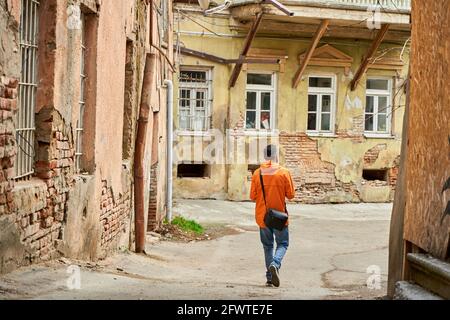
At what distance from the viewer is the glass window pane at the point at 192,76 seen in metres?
21.2

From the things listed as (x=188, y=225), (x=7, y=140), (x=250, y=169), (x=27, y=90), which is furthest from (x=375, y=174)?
(x=7, y=140)

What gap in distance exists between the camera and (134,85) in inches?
474

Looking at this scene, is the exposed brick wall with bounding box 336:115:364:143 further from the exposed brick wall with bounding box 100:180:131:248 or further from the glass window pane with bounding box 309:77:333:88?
the exposed brick wall with bounding box 100:180:131:248

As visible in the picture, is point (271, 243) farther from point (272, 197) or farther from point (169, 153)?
point (169, 153)

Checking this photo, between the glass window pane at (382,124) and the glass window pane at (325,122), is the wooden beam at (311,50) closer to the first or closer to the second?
the glass window pane at (325,122)

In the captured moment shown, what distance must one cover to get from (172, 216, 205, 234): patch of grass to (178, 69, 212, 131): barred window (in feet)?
15.6

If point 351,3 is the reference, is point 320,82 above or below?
below

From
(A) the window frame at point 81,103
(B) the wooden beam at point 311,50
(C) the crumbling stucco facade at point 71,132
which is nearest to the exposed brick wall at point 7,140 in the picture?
(C) the crumbling stucco facade at point 71,132

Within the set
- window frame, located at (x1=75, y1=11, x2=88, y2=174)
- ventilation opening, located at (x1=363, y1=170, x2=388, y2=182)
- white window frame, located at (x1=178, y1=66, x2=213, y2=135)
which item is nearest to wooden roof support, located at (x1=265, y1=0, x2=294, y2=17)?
white window frame, located at (x1=178, y1=66, x2=213, y2=135)

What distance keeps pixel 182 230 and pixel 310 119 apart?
7.36 metres

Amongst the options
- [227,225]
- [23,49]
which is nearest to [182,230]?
[227,225]

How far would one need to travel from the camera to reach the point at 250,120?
21.7 meters

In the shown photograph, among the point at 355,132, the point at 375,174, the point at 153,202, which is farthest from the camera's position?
the point at 375,174

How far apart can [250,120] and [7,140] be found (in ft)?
51.4
